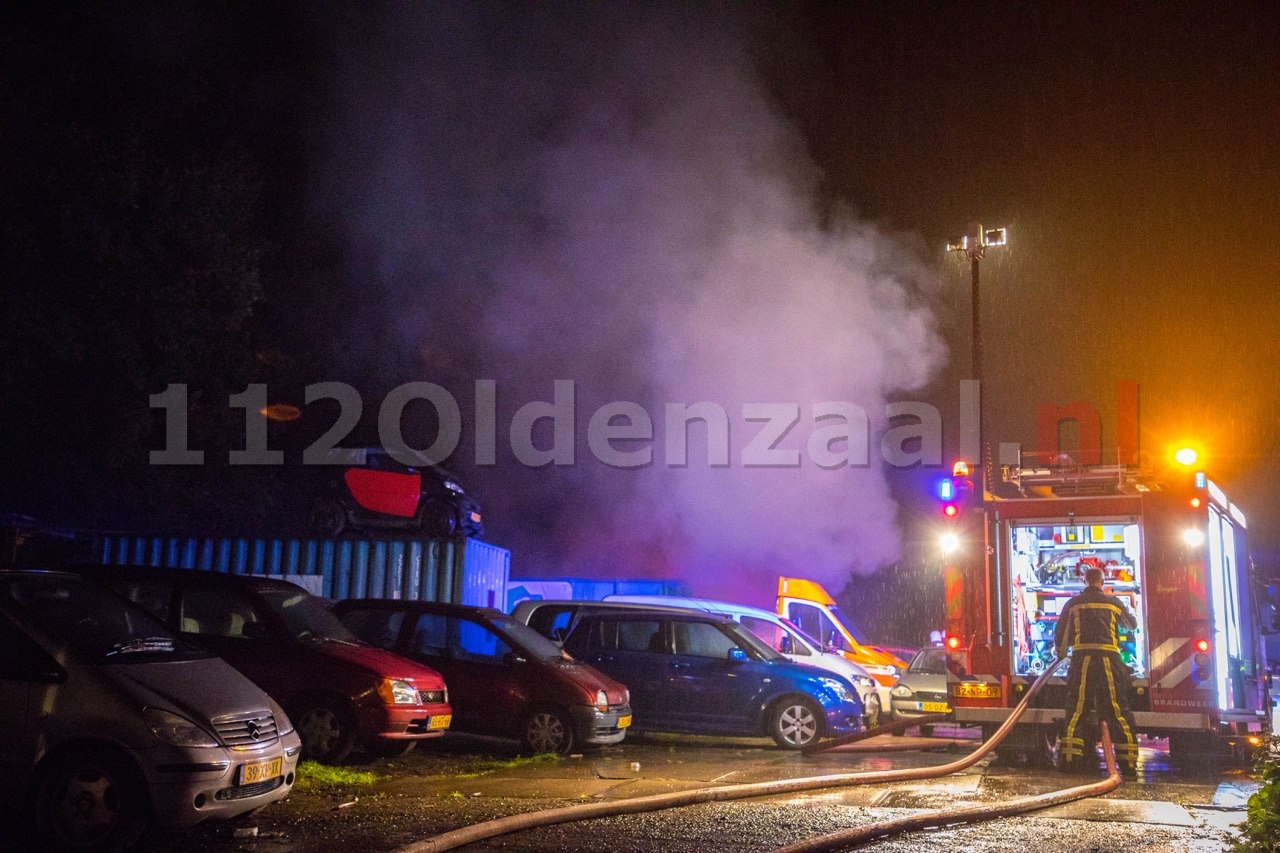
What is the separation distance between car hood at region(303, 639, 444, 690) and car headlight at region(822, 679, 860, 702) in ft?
13.1

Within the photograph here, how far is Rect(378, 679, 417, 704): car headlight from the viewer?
8.53 meters

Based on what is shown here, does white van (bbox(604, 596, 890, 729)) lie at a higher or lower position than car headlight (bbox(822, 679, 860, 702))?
higher

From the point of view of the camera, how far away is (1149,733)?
9.45 metres

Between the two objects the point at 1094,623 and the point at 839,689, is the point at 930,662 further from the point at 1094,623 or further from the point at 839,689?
the point at 1094,623

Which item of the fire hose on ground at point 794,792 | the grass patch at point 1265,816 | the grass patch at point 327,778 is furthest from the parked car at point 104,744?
the grass patch at point 1265,816

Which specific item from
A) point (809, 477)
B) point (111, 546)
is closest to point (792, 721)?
point (809, 477)

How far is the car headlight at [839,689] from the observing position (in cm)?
1118

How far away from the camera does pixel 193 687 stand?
5992mm

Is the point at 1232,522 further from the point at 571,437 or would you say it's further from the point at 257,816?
the point at 571,437

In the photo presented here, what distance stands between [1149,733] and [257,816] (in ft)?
23.1

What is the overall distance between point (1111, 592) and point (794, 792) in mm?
4238

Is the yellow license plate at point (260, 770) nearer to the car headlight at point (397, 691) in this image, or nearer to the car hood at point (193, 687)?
the car hood at point (193, 687)

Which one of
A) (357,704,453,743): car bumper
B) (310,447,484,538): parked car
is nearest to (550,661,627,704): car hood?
(357,704,453,743): car bumper

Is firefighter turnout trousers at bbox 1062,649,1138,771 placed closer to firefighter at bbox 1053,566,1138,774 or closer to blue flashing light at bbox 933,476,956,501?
firefighter at bbox 1053,566,1138,774
